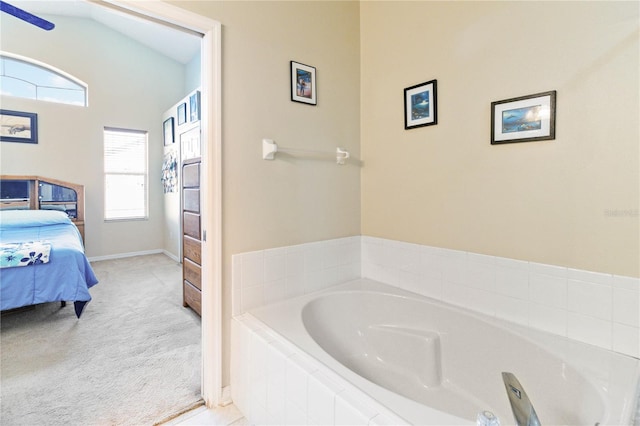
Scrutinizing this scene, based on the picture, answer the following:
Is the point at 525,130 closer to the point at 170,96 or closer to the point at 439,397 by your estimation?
the point at 439,397

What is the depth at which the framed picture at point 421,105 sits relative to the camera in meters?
1.83

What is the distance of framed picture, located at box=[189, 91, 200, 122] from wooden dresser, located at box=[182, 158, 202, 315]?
53.3 inches

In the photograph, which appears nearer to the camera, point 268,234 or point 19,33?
point 268,234

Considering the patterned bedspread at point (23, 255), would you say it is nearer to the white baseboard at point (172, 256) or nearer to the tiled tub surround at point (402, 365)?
the tiled tub surround at point (402, 365)

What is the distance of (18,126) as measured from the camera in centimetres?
422

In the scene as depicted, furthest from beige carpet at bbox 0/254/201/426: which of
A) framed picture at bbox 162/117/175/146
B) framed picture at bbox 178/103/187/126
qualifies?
framed picture at bbox 162/117/175/146

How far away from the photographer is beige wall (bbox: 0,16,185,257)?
4312mm

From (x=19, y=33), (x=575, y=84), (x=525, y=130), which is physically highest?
(x=19, y=33)

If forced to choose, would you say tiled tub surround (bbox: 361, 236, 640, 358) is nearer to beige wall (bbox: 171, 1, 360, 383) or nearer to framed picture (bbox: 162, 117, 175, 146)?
beige wall (bbox: 171, 1, 360, 383)

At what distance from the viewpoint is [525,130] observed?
149 centimetres

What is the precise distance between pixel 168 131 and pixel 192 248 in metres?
3.15

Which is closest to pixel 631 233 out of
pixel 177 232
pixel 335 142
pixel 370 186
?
pixel 370 186

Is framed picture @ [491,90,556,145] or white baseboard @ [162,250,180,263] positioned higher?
framed picture @ [491,90,556,145]

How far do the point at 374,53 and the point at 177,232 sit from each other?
157 inches
